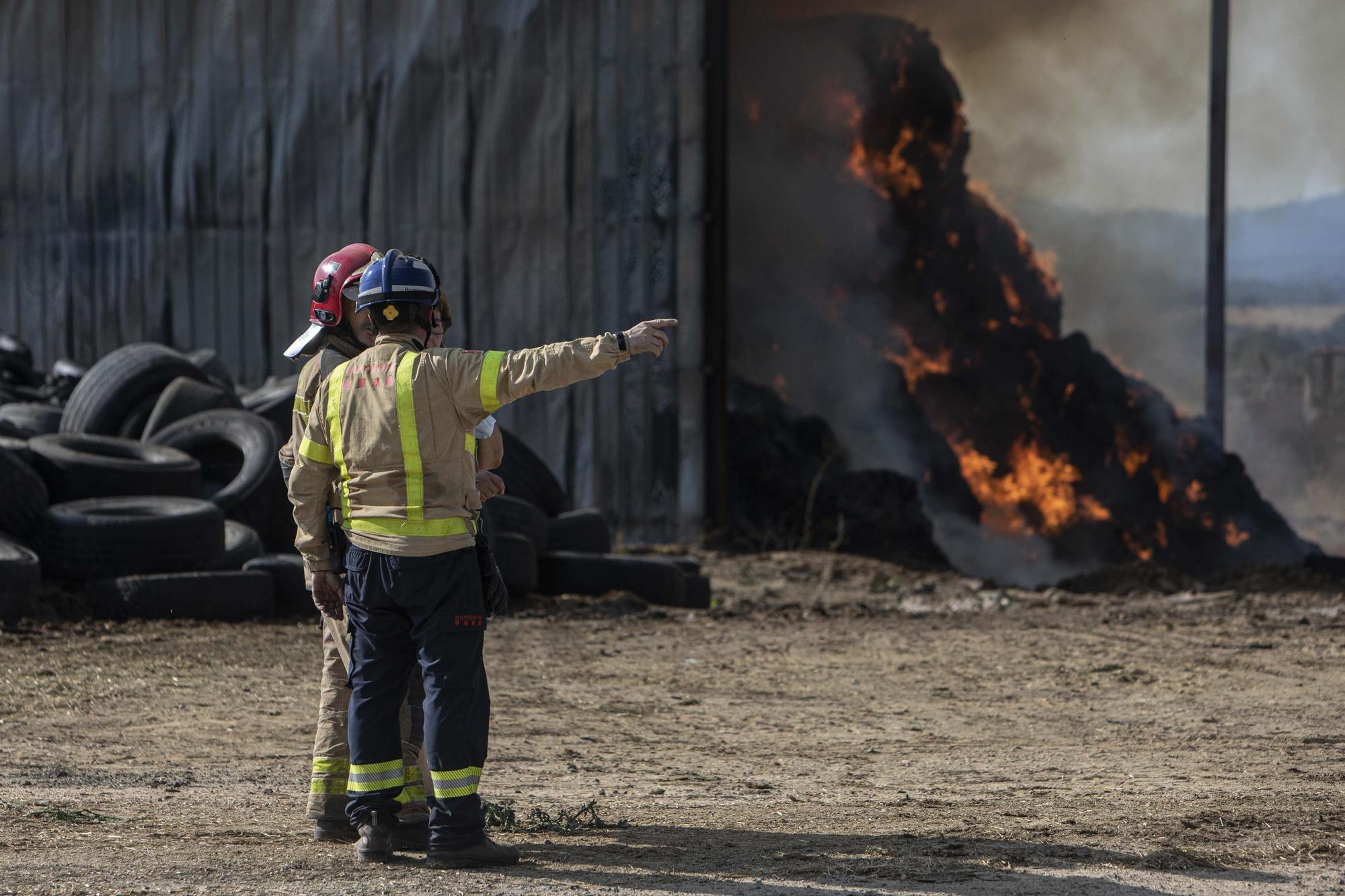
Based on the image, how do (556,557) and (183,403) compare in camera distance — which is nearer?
(556,557)

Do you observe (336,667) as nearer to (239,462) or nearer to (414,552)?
(414,552)

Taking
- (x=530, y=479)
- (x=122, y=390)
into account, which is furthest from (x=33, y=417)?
(x=530, y=479)

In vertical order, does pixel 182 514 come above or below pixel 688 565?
above

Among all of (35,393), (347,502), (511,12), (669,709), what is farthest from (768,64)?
(347,502)

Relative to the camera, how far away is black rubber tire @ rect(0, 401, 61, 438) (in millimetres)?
11869

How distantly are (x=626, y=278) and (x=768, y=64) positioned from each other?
423 centimetres

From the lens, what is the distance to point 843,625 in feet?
32.4

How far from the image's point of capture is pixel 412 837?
4371mm

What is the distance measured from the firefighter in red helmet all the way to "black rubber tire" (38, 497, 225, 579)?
501 centimetres

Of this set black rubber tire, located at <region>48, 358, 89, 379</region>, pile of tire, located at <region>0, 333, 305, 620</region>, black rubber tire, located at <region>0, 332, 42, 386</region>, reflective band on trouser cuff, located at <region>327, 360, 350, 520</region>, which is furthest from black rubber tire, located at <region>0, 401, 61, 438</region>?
reflective band on trouser cuff, located at <region>327, 360, 350, 520</region>

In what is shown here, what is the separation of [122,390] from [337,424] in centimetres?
811

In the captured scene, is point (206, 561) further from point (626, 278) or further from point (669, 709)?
point (626, 278)

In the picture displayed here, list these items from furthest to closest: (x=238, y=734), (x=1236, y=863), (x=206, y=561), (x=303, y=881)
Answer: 1. (x=206, y=561)
2. (x=238, y=734)
3. (x=1236, y=863)
4. (x=303, y=881)

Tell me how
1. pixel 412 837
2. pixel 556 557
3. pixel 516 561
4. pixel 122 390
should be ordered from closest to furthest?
1. pixel 412 837
2. pixel 516 561
3. pixel 556 557
4. pixel 122 390
